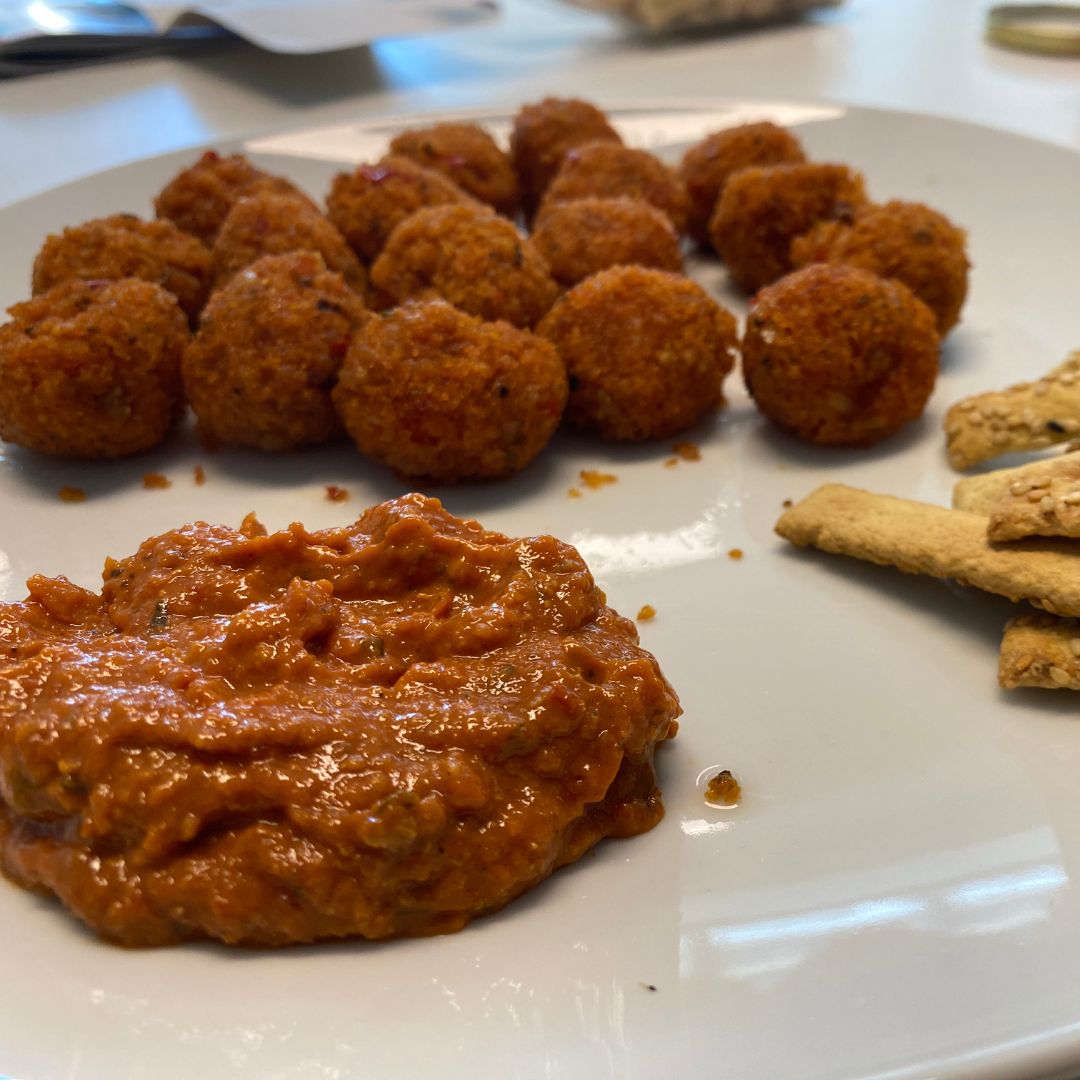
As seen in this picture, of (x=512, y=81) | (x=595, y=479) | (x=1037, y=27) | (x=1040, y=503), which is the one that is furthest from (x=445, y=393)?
(x=1037, y=27)

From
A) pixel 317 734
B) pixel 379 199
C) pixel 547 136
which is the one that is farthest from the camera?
pixel 547 136

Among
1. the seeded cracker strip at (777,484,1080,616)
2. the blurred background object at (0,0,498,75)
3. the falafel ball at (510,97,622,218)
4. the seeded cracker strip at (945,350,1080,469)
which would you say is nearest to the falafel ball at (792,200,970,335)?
the seeded cracker strip at (945,350,1080,469)

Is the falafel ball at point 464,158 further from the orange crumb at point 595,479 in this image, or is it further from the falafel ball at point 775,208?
the orange crumb at point 595,479

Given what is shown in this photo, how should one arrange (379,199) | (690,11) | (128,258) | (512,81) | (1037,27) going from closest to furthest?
1. (128,258)
2. (379,199)
3. (512,81)
4. (690,11)
5. (1037,27)

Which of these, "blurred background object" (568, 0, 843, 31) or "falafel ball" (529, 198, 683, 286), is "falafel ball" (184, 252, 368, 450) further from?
"blurred background object" (568, 0, 843, 31)

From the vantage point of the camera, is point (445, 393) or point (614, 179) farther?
point (614, 179)

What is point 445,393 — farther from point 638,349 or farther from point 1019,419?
point 1019,419

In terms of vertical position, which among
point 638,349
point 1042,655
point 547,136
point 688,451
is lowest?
point 688,451
